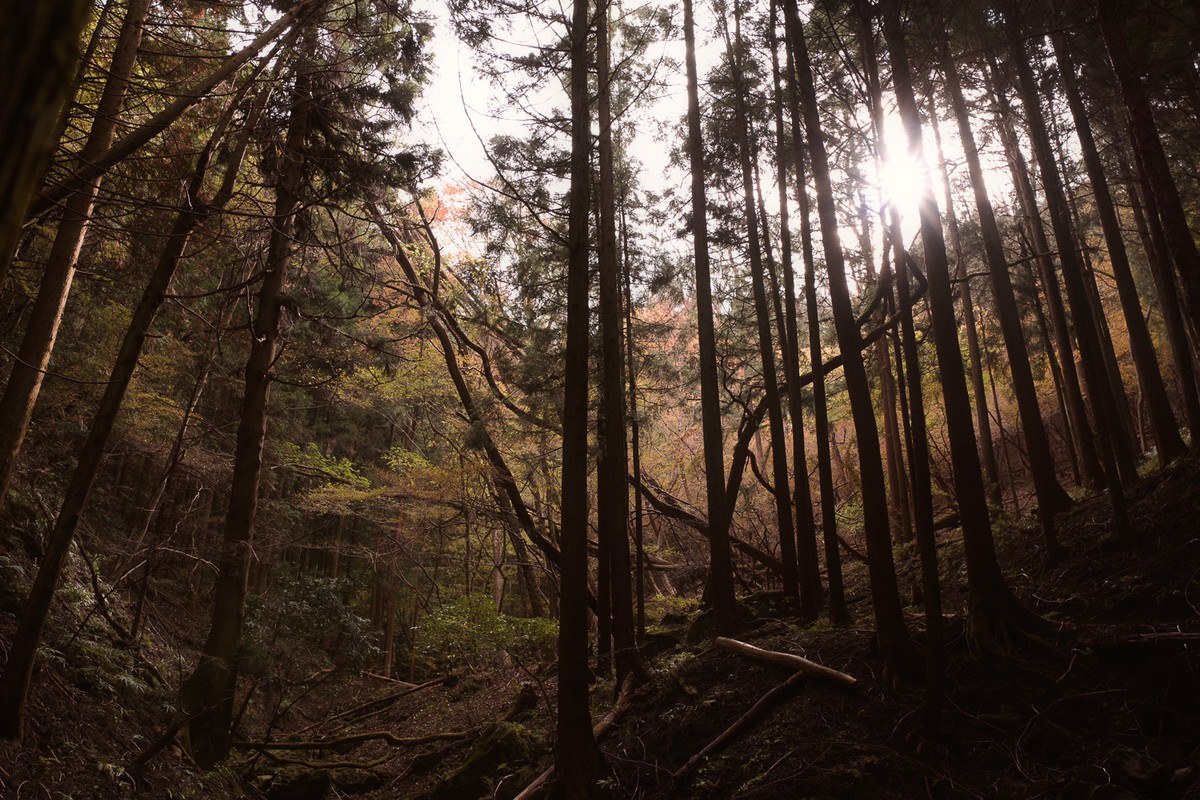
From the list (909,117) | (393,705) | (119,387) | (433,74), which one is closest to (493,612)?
(393,705)

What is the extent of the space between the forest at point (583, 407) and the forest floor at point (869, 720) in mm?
38

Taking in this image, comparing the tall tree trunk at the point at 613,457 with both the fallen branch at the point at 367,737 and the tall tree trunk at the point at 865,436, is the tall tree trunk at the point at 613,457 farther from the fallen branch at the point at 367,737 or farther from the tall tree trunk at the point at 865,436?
the fallen branch at the point at 367,737

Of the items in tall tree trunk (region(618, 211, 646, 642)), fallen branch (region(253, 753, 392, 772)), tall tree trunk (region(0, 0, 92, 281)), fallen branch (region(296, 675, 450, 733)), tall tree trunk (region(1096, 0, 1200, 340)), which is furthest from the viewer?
fallen branch (region(296, 675, 450, 733))

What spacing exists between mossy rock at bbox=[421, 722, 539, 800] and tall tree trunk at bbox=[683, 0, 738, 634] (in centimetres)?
341

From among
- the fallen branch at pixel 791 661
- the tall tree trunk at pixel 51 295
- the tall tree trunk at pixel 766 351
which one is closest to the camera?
the tall tree trunk at pixel 51 295

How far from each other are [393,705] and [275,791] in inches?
253

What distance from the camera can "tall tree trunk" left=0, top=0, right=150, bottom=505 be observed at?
16.1ft

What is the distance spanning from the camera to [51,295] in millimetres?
5180

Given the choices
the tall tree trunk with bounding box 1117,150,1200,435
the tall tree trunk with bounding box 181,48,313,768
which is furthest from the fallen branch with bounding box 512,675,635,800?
the tall tree trunk with bounding box 1117,150,1200,435

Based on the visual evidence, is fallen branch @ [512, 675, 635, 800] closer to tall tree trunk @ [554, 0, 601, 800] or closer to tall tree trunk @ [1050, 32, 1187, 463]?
tall tree trunk @ [554, 0, 601, 800]

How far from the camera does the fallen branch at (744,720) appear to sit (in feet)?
19.2

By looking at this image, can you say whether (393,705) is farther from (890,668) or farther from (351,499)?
(890,668)

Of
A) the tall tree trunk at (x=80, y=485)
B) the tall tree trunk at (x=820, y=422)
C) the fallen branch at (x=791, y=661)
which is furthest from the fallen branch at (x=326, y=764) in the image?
the tall tree trunk at (x=820, y=422)

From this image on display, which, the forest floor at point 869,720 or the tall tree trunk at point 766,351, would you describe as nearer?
the forest floor at point 869,720
